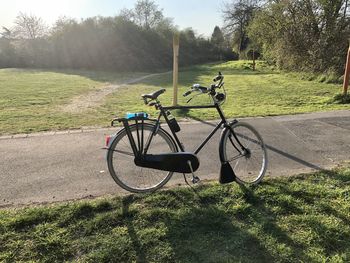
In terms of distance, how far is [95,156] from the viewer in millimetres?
4379

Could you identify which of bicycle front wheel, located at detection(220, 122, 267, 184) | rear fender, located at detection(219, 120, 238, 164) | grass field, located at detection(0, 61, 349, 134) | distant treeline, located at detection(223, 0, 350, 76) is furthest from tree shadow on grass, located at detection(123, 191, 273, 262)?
distant treeline, located at detection(223, 0, 350, 76)

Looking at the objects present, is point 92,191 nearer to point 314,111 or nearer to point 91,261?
point 91,261

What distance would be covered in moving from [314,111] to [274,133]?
205 centimetres

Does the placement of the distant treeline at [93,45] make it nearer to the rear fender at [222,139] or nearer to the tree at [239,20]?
the tree at [239,20]

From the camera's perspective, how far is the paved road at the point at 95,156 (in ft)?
11.5

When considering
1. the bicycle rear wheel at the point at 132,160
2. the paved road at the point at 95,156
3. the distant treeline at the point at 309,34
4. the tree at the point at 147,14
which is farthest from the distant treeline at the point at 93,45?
the bicycle rear wheel at the point at 132,160

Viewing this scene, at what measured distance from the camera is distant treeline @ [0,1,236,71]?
89.1ft

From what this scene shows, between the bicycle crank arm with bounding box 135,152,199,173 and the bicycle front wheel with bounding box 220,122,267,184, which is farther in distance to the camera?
the bicycle front wheel with bounding box 220,122,267,184

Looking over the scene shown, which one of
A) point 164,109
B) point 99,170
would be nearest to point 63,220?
point 99,170

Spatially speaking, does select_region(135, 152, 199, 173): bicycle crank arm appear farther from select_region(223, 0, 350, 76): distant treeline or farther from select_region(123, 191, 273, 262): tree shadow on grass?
select_region(223, 0, 350, 76): distant treeline

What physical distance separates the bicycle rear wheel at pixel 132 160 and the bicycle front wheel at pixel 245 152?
60 cm

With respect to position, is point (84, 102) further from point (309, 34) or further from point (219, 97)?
point (309, 34)

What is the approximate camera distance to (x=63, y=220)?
283 centimetres

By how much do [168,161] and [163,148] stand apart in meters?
0.15
